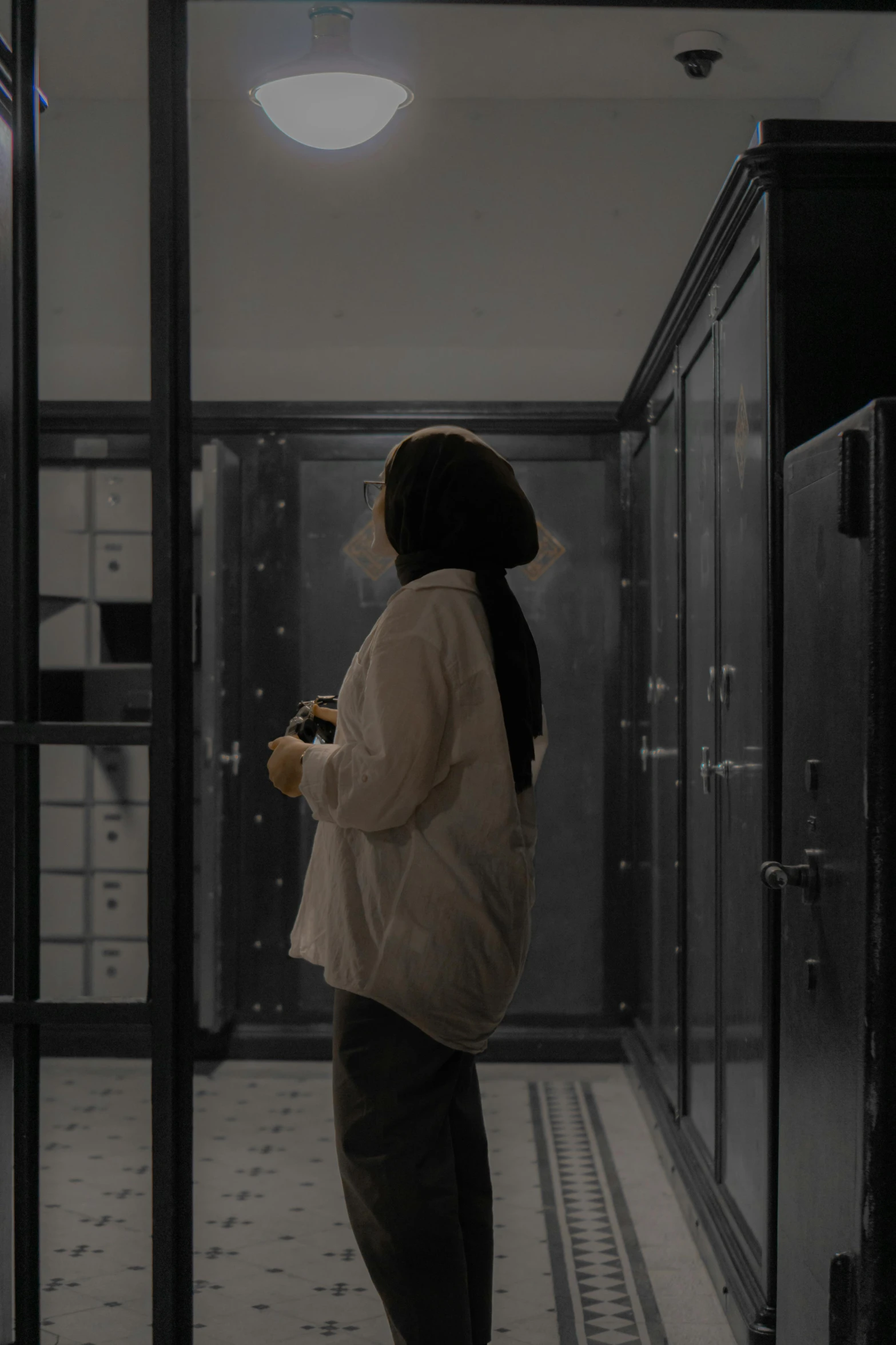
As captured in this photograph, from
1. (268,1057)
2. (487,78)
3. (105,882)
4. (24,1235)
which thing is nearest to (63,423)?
(105,882)

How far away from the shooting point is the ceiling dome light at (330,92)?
320 centimetres

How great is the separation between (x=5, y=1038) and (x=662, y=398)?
2220mm

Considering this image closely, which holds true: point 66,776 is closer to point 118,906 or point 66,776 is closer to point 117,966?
point 118,906

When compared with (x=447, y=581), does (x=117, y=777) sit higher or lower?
lower

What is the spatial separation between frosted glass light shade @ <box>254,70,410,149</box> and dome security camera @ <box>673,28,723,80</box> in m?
0.98

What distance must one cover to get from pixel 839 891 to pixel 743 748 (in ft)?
2.50

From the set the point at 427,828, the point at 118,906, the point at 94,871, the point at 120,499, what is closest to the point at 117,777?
the point at 94,871

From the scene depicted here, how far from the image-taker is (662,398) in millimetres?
3217

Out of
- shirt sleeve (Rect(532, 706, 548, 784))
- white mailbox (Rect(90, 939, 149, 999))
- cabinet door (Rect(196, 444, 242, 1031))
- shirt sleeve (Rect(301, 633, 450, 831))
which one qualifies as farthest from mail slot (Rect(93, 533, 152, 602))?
shirt sleeve (Rect(301, 633, 450, 831))

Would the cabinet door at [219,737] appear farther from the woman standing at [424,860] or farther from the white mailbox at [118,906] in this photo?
the woman standing at [424,860]

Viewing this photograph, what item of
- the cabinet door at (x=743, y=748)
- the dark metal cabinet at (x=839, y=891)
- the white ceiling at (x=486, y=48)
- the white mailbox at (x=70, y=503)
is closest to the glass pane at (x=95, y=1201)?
the cabinet door at (x=743, y=748)

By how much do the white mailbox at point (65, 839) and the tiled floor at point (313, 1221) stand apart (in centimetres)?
64

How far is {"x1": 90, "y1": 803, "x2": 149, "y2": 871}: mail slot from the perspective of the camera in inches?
155

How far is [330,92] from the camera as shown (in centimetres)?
337
